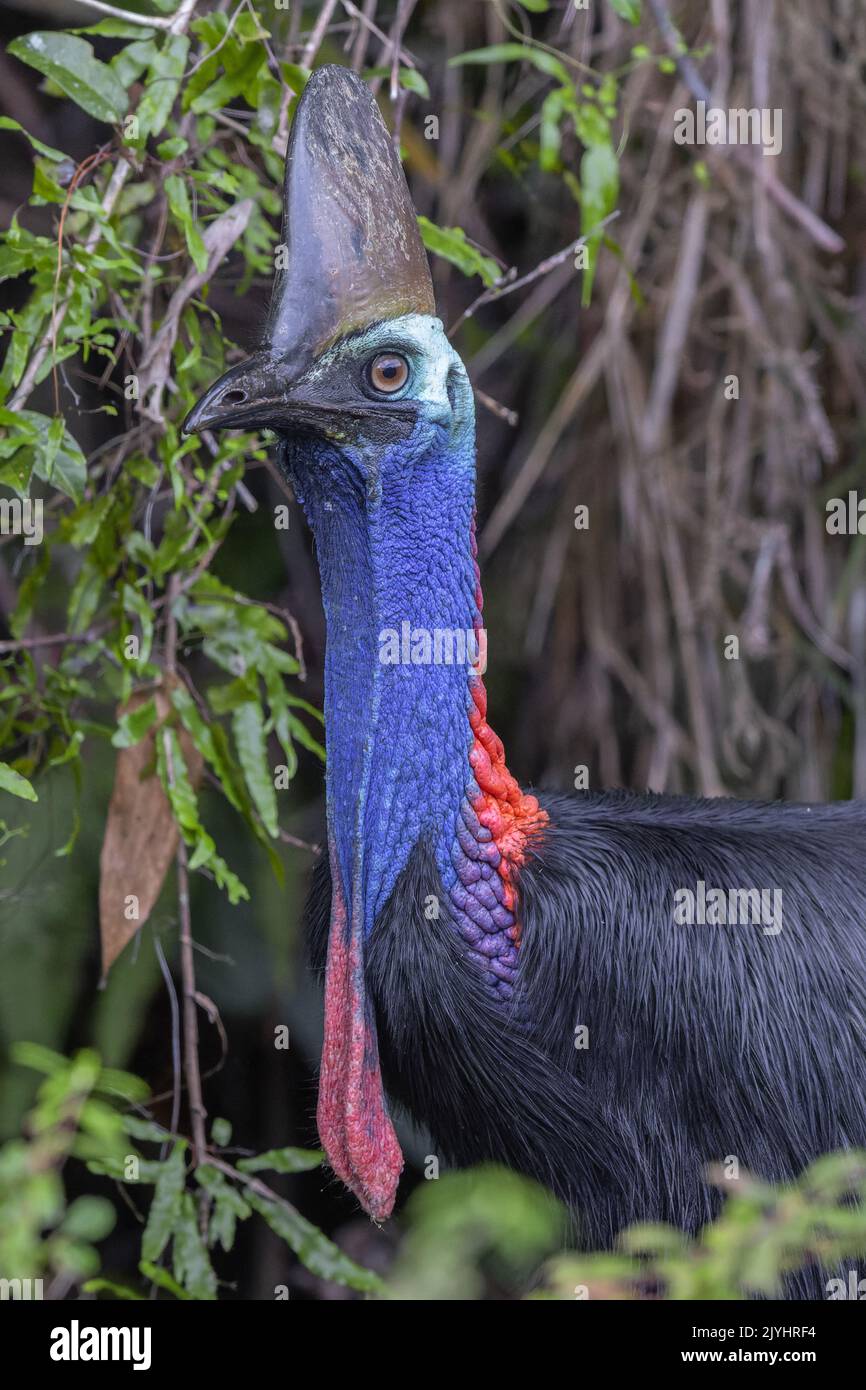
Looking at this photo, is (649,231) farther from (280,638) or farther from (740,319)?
(280,638)

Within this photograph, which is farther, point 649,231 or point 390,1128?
point 649,231

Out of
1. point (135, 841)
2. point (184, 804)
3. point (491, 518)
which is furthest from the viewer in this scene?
point (491, 518)

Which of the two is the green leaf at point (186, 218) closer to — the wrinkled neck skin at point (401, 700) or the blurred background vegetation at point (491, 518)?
the blurred background vegetation at point (491, 518)

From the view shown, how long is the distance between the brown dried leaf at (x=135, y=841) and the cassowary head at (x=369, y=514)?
504 mm

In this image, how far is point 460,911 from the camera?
1862 mm

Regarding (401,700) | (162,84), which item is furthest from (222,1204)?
(162,84)

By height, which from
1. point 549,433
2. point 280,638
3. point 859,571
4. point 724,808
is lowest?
point 724,808

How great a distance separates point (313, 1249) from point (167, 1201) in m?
0.21

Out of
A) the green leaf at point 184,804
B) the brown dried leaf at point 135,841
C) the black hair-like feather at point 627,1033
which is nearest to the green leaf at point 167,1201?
the brown dried leaf at point 135,841

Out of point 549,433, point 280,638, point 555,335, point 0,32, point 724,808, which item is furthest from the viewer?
point 555,335

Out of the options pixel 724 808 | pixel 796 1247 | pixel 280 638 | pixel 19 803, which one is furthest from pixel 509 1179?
pixel 19 803

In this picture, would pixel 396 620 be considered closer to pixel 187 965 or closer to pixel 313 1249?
pixel 187 965

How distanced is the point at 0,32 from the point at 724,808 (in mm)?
1874

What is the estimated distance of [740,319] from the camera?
3.24 meters
